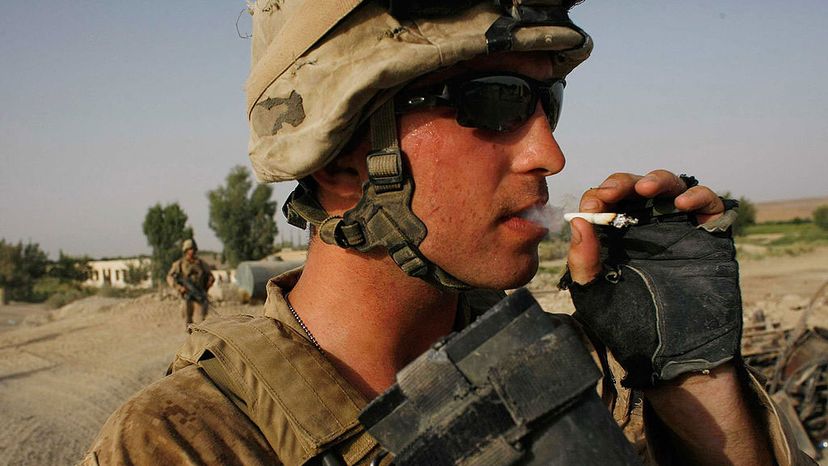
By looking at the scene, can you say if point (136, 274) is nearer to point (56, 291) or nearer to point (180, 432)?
point (56, 291)

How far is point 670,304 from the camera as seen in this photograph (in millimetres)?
2072

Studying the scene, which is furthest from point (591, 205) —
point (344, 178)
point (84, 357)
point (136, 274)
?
point (136, 274)

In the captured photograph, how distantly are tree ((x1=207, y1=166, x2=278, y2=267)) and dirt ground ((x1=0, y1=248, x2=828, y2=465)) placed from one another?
15.9 meters

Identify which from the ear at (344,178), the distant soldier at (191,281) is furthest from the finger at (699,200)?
the distant soldier at (191,281)

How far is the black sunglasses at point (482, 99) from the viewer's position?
191 cm

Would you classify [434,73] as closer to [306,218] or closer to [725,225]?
[306,218]

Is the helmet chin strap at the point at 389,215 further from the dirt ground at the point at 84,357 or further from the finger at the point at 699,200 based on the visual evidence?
the dirt ground at the point at 84,357

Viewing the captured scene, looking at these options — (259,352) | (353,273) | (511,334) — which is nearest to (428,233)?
(353,273)

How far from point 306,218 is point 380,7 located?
74 cm

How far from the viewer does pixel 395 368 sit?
85.0 inches

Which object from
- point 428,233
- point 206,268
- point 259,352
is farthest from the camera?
point 206,268

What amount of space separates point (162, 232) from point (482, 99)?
44.2m

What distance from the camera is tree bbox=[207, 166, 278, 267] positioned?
42375mm

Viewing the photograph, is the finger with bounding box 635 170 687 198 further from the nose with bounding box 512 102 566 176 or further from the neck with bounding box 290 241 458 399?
the neck with bounding box 290 241 458 399
